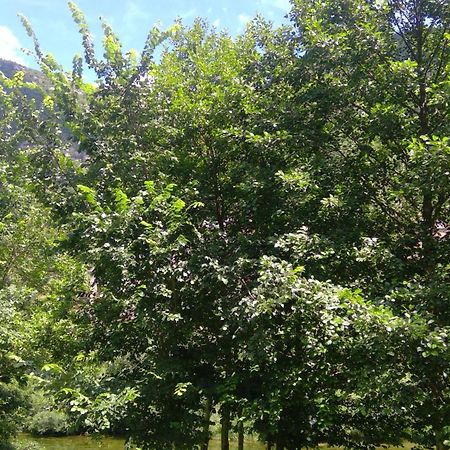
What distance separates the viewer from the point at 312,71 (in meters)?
7.41

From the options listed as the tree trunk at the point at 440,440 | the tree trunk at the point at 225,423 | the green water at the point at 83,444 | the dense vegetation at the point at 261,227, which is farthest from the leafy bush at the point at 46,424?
the tree trunk at the point at 440,440

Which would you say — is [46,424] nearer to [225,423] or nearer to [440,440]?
[225,423]

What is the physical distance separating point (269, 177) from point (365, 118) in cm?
179

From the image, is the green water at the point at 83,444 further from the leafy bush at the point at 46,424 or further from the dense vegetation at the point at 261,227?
the dense vegetation at the point at 261,227

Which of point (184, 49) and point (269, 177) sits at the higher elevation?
point (184, 49)

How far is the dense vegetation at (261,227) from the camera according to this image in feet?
18.3

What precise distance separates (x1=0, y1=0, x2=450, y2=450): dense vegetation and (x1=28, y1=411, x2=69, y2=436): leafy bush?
17.0m

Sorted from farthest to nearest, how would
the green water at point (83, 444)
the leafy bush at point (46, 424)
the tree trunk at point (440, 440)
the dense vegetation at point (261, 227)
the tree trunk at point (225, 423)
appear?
the leafy bush at point (46, 424) < the green water at point (83, 444) < the tree trunk at point (225, 423) < the dense vegetation at point (261, 227) < the tree trunk at point (440, 440)

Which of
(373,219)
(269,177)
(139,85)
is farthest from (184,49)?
(373,219)

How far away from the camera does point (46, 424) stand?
24172 millimetres

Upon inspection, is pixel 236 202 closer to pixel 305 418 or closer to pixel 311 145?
pixel 311 145

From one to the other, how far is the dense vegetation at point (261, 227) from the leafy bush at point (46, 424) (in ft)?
55.9

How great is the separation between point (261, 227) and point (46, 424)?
2200 cm

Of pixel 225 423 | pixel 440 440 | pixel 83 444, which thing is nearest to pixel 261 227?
pixel 225 423
